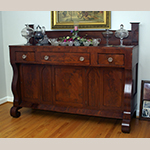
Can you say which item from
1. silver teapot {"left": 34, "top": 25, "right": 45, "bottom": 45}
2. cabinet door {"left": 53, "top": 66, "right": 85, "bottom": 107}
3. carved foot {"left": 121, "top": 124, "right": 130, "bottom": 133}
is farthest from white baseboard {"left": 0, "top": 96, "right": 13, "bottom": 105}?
carved foot {"left": 121, "top": 124, "right": 130, "bottom": 133}

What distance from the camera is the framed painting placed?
3.53 metres

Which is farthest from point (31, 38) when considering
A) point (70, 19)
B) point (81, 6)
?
point (81, 6)

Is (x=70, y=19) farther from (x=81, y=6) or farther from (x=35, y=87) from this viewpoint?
(x=35, y=87)

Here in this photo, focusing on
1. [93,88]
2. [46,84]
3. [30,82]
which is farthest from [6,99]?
[93,88]

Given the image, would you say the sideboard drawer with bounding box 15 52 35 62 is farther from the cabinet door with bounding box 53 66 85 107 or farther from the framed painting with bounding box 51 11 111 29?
the framed painting with bounding box 51 11 111 29

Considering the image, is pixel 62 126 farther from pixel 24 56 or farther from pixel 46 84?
pixel 24 56

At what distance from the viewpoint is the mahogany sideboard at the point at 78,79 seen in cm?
303

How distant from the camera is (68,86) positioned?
11.1 feet

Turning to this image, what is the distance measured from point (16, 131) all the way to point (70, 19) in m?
1.78

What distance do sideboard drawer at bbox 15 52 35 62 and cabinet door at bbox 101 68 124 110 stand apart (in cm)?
99

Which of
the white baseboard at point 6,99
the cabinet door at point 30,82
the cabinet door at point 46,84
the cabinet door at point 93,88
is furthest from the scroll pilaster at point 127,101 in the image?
the white baseboard at point 6,99

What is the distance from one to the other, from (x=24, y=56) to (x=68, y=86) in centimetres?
74

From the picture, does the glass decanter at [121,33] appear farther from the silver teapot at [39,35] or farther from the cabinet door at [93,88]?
the silver teapot at [39,35]

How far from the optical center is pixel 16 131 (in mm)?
3139
